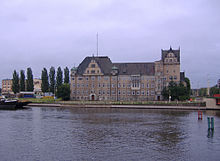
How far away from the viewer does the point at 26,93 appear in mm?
122375

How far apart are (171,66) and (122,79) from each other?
735 inches

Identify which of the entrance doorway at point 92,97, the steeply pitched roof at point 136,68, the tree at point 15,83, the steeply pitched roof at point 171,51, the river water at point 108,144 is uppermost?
the steeply pitched roof at point 171,51

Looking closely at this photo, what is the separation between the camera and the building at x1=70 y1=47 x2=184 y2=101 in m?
98.1

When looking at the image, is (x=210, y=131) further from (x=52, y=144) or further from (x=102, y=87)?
(x=102, y=87)

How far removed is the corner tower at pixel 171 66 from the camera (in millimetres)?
96438

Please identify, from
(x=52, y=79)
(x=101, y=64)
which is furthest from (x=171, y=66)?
(x=52, y=79)

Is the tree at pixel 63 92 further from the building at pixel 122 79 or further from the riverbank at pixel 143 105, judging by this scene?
the riverbank at pixel 143 105

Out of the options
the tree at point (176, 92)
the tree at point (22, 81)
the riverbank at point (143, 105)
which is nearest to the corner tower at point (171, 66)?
the tree at point (176, 92)

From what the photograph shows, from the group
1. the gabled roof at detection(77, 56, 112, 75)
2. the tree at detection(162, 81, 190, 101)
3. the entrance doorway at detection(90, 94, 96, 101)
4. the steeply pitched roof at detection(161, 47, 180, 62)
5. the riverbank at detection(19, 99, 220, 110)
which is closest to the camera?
the riverbank at detection(19, 99, 220, 110)

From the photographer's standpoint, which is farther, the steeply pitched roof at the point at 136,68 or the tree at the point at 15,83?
the tree at the point at 15,83

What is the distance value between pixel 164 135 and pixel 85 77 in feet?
244

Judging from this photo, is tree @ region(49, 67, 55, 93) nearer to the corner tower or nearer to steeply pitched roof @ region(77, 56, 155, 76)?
steeply pitched roof @ region(77, 56, 155, 76)

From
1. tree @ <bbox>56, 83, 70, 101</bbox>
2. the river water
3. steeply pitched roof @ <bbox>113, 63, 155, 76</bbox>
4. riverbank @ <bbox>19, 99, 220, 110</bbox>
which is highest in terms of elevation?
steeply pitched roof @ <bbox>113, 63, 155, 76</bbox>

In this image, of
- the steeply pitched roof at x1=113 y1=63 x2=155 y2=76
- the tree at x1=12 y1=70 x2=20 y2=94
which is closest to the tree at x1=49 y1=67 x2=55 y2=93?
the tree at x1=12 y1=70 x2=20 y2=94
